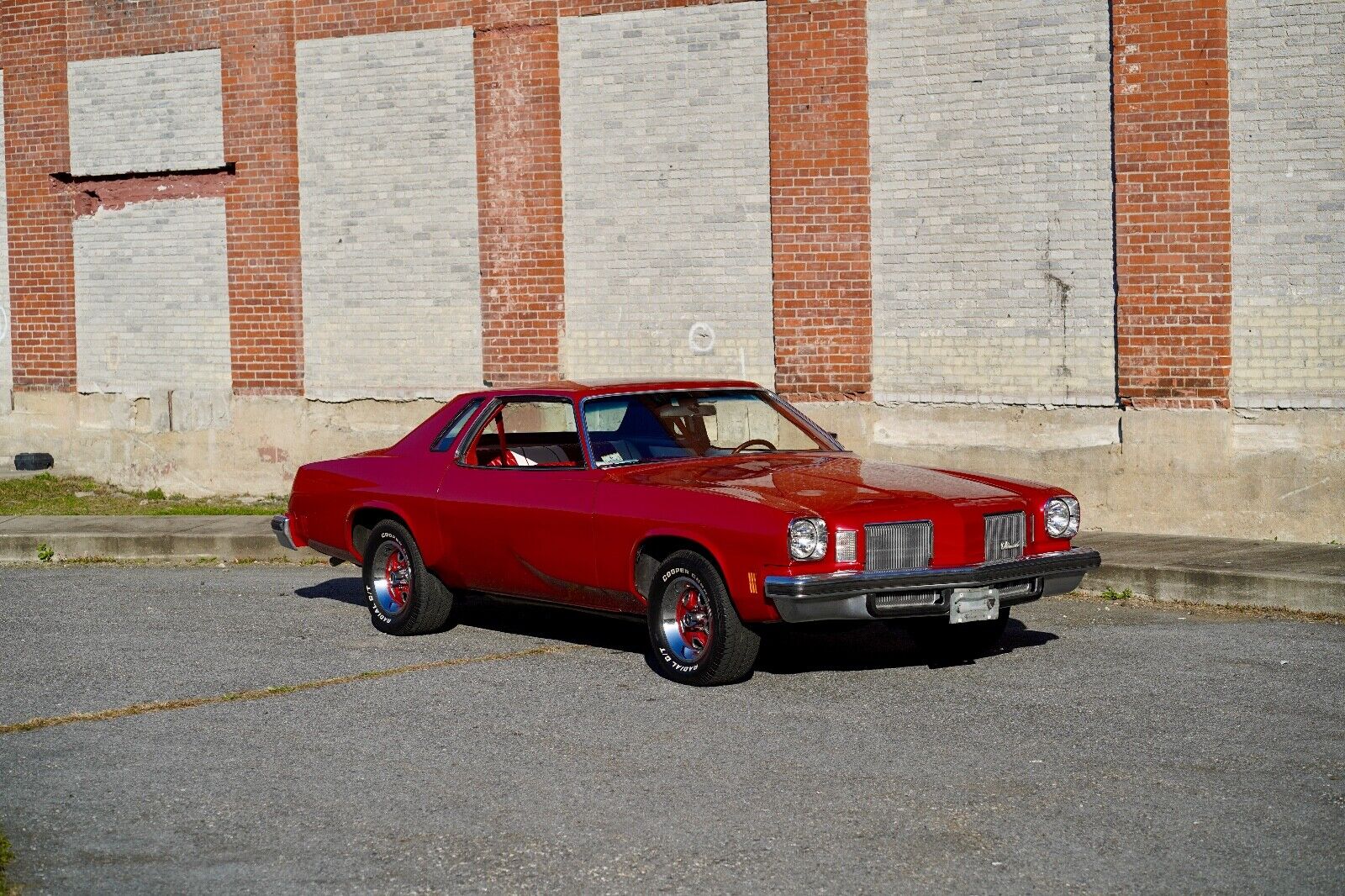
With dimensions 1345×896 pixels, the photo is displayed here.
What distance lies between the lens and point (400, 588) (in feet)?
33.4

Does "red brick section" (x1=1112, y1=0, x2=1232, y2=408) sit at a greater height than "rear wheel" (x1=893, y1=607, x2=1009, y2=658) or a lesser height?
greater

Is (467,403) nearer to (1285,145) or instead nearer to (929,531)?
(929,531)

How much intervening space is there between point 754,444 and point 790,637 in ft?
3.82

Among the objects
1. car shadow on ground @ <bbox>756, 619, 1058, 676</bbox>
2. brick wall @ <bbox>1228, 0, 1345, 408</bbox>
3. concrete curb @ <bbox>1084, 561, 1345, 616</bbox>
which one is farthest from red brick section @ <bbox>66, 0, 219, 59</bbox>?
concrete curb @ <bbox>1084, 561, 1345, 616</bbox>

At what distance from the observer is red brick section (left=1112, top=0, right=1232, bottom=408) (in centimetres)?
1305

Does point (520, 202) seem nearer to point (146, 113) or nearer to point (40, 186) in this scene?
point (146, 113)

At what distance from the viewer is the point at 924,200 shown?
14.4 m

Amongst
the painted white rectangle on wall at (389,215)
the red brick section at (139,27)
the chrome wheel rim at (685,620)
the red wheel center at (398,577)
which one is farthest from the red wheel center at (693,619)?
the red brick section at (139,27)

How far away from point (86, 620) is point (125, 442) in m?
7.76

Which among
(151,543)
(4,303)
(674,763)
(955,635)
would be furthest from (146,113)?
(674,763)

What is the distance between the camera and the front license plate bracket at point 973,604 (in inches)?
316

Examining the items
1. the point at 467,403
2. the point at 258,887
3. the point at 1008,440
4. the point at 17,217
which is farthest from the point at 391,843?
the point at 17,217

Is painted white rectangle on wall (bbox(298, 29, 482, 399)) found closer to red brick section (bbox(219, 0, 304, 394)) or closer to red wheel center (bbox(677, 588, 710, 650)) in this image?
red brick section (bbox(219, 0, 304, 394))

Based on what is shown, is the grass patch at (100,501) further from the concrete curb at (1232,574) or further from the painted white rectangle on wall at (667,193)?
the concrete curb at (1232,574)
